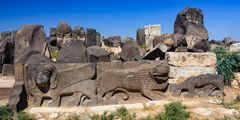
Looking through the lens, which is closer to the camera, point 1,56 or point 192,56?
point 192,56

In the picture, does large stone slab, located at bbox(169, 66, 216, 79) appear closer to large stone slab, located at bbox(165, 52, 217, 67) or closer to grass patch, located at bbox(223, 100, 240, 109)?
large stone slab, located at bbox(165, 52, 217, 67)

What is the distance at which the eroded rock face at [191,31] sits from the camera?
840cm

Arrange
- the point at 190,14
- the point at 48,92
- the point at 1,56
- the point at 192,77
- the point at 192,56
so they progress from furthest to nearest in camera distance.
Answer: the point at 190,14 → the point at 1,56 → the point at 192,56 → the point at 192,77 → the point at 48,92

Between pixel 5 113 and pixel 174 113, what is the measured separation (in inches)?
130

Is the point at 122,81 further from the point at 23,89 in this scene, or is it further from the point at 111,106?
the point at 23,89

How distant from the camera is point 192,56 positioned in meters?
7.88

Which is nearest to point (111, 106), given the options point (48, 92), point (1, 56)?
point (48, 92)

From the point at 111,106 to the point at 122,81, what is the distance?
636mm

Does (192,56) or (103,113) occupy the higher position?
(192,56)

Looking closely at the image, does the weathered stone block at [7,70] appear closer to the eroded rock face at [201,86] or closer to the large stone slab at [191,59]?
the large stone slab at [191,59]

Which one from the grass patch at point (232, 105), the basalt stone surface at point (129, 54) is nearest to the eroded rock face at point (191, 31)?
the basalt stone surface at point (129, 54)

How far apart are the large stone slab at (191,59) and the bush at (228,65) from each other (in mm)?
1442

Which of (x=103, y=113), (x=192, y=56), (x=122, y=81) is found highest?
(x=192, y=56)

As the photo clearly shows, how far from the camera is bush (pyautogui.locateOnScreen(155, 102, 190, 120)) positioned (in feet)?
19.7
